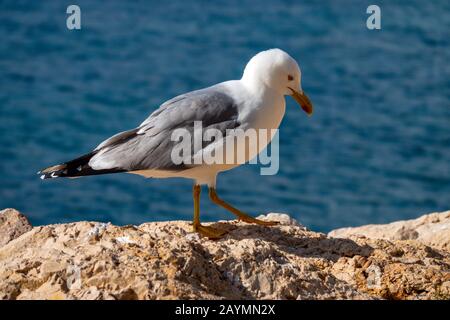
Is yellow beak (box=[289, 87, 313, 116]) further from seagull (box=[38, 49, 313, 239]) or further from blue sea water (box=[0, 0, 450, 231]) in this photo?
blue sea water (box=[0, 0, 450, 231])

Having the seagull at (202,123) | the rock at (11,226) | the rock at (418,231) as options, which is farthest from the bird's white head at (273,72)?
the rock at (11,226)

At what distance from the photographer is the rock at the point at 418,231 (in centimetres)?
692

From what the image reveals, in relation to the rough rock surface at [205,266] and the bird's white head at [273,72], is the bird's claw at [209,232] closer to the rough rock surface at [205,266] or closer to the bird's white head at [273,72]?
the rough rock surface at [205,266]

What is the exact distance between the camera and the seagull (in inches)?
237

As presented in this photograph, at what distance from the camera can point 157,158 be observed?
6.04 metres

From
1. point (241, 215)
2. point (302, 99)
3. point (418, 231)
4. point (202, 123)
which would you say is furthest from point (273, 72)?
point (418, 231)

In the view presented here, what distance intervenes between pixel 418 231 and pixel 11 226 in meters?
3.03

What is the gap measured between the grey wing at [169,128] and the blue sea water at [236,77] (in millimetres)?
6686

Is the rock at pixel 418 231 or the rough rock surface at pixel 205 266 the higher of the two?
the rough rock surface at pixel 205 266

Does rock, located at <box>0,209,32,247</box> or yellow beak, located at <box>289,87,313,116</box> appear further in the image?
yellow beak, located at <box>289,87,313,116</box>

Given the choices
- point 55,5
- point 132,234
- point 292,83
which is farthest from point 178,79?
point 132,234

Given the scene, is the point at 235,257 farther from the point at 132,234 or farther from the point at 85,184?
the point at 85,184

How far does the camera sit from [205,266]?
4.87 metres

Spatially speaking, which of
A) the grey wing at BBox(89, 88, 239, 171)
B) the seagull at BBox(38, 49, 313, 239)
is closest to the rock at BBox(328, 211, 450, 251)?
the seagull at BBox(38, 49, 313, 239)
